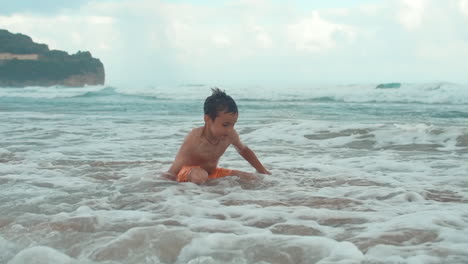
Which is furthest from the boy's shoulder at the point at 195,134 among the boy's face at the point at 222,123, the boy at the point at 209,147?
the boy's face at the point at 222,123

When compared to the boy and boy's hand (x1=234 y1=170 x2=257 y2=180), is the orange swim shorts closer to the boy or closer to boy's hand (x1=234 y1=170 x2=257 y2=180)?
the boy

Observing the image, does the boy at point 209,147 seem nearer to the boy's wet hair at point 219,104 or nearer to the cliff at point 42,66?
the boy's wet hair at point 219,104

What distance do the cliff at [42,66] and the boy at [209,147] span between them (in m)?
53.4

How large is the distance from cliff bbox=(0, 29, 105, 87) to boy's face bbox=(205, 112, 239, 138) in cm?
5358

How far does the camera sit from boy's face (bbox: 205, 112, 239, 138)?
4362 mm

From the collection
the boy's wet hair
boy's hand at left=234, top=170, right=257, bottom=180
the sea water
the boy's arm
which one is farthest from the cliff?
the boy's wet hair

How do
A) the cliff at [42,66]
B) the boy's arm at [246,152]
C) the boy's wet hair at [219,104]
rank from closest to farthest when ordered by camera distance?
the boy's wet hair at [219,104]
the boy's arm at [246,152]
the cliff at [42,66]

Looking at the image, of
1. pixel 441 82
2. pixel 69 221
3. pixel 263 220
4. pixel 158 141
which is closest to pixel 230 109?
pixel 263 220

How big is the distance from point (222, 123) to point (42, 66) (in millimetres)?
55201

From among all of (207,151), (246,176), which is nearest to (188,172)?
(207,151)

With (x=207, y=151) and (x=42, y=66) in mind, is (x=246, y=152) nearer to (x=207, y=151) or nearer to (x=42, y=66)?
(x=207, y=151)

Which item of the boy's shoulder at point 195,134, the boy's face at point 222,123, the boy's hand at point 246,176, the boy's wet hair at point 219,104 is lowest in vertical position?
the boy's hand at point 246,176

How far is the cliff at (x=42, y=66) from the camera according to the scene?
54.0 m

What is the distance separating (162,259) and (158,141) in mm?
5703
